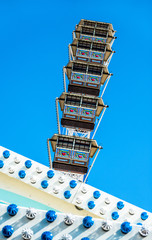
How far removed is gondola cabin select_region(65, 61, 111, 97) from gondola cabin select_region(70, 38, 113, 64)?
10.2ft

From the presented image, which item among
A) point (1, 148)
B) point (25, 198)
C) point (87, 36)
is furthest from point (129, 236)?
point (87, 36)

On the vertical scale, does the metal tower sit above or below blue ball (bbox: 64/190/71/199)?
above

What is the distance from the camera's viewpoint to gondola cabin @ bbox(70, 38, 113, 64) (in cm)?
3634

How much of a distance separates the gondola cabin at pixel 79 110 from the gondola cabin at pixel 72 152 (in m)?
3.05

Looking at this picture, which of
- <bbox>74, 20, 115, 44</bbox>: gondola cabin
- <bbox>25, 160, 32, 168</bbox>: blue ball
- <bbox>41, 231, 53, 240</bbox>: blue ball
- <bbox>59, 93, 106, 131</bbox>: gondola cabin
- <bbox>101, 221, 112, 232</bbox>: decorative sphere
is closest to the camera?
<bbox>41, 231, 53, 240</bbox>: blue ball

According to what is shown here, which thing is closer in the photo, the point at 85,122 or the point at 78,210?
the point at 78,210

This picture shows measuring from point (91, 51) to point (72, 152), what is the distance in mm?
16964

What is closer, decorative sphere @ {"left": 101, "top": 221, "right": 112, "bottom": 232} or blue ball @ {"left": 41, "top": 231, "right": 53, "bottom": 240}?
blue ball @ {"left": 41, "top": 231, "right": 53, "bottom": 240}

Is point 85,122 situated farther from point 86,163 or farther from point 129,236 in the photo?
point 129,236

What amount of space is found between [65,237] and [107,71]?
90.3 feet

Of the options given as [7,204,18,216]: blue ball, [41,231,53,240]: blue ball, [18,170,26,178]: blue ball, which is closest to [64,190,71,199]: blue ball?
[18,170,26,178]: blue ball

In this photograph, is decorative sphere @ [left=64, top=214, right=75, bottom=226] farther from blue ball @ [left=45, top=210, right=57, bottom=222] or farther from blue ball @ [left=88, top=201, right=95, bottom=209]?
blue ball @ [left=88, top=201, right=95, bottom=209]

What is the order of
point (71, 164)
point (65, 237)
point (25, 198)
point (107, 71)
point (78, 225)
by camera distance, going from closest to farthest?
point (65, 237)
point (78, 225)
point (25, 198)
point (71, 164)
point (107, 71)

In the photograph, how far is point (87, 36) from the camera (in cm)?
4066
